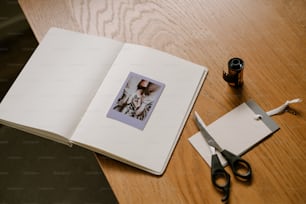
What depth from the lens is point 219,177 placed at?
82 centimetres

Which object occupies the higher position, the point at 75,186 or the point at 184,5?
the point at 184,5

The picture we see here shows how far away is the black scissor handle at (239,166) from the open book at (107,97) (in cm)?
13

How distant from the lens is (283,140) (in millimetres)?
855

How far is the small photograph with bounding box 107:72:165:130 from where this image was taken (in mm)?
903

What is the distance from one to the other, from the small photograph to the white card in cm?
13

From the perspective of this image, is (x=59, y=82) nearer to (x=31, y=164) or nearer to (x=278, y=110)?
(x=278, y=110)

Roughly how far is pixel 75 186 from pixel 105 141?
74 cm

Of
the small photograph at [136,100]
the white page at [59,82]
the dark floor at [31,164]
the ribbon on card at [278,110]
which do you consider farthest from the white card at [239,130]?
the dark floor at [31,164]

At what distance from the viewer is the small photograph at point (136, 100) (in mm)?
903

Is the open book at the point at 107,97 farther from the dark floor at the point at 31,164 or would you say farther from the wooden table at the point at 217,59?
the dark floor at the point at 31,164

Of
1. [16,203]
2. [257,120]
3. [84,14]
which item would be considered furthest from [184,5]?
[16,203]

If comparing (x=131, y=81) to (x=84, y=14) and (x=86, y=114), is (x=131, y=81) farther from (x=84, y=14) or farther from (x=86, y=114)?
(x=84, y=14)

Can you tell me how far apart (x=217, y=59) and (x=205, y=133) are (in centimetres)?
22

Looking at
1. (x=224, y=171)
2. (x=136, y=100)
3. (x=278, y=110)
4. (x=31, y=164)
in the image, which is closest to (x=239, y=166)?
(x=224, y=171)
